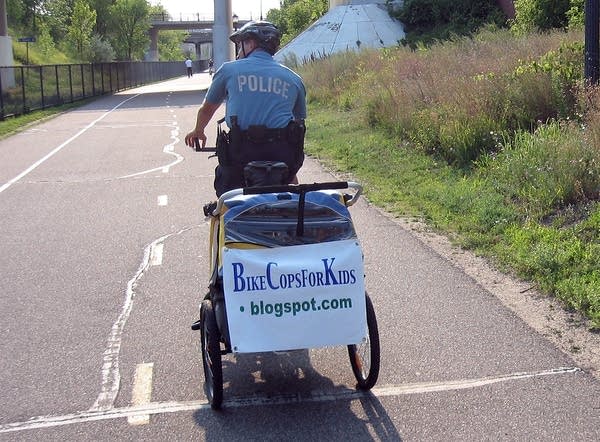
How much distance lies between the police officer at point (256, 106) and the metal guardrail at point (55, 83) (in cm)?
2508

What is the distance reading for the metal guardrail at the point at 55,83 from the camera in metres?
30.8

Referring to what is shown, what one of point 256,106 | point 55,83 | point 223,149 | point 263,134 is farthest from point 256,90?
point 55,83

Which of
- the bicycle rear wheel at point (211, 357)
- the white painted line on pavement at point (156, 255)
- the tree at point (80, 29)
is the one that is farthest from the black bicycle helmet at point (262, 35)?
the tree at point (80, 29)

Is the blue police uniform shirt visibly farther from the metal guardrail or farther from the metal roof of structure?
the metal roof of structure

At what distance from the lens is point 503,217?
8828mm

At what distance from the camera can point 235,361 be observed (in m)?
5.57

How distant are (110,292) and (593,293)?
406 centimetres

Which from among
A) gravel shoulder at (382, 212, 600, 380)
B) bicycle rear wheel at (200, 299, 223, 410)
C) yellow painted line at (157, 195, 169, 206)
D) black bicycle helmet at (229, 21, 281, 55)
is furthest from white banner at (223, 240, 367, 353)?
yellow painted line at (157, 195, 169, 206)

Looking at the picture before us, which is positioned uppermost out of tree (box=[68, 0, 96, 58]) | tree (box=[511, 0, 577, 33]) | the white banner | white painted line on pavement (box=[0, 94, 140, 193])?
tree (box=[68, 0, 96, 58])

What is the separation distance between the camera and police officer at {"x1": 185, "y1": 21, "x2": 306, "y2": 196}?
211 inches

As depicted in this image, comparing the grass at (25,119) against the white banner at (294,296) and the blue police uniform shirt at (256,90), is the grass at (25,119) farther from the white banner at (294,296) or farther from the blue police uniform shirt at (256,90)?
the white banner at (294,296)

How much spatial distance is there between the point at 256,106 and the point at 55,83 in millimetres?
33468

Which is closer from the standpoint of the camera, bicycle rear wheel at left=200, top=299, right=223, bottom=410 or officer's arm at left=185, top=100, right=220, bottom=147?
bicycle rear wheel at left=200, top=299, right=223, bottom=410

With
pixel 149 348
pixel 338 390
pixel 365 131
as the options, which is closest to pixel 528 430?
pixel 338 390
